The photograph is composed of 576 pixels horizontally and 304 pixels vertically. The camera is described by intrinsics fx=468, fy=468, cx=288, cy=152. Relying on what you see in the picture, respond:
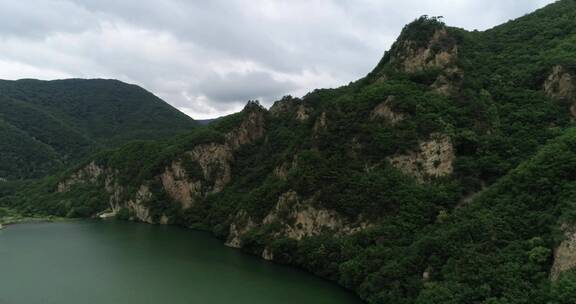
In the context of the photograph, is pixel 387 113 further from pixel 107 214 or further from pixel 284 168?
pixel 107 214

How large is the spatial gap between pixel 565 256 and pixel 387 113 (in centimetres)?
3612

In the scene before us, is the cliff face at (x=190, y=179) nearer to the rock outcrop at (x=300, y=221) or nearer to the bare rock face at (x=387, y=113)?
the rock outcrop at (x=300, y=221)

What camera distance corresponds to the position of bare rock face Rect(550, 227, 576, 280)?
32.6m

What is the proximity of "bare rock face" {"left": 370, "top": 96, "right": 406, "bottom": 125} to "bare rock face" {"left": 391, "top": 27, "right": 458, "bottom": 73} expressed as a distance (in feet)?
39.1

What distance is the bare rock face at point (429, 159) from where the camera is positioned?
189 ft

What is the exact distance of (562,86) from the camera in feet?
197

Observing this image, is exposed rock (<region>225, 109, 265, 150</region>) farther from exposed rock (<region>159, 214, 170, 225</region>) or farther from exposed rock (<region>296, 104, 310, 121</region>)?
exposed rock (<region>159, 214, 170, 225</region>)

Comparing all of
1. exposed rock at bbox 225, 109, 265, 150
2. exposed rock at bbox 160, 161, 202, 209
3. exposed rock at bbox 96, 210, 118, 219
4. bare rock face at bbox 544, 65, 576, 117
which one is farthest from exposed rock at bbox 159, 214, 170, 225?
bare rock face at bbox 544, 65, 576, 117

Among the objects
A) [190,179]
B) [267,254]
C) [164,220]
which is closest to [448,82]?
[267,254]

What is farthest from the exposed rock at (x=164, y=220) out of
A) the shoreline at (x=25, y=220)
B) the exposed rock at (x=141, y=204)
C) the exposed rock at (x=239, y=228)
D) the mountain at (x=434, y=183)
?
the exposed rock at (x=239, y=228)

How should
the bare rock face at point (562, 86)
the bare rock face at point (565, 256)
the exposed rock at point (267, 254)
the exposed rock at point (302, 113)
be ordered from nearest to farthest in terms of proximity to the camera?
the bare rock face at point (565, 256) < the bare rock face at point (562, 86) < the exposed rock at point (267, 254) < the exposed rock at point (302, 113)

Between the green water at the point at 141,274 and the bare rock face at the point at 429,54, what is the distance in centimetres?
3951

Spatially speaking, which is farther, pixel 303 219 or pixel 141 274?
pixel 303 219

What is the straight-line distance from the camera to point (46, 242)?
240 feet
